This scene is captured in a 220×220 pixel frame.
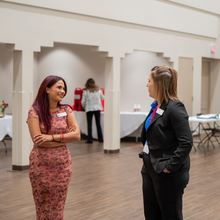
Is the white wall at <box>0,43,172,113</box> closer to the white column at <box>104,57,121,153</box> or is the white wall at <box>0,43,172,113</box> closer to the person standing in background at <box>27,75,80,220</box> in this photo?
the white column at <box>104,57,121,153</box>

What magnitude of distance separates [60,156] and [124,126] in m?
7.39

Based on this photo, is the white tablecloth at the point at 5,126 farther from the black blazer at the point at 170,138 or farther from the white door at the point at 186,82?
the black blazer at the point at 170,138

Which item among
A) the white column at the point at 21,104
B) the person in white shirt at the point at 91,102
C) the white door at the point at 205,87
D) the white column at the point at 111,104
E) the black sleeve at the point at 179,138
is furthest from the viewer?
the white door at the point at 205,87

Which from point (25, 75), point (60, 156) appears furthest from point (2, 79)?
point (60, 156)

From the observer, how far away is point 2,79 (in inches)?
425

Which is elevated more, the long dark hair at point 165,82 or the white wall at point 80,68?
the white wall at point 80,68

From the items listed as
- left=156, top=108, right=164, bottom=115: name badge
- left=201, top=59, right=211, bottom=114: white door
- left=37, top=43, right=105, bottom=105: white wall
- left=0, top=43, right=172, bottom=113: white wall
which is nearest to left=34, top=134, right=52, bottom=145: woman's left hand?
left=156, top=108, right=164, bottom=115: name badge

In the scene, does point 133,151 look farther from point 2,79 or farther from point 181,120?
point 181,120

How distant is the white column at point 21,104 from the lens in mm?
6516

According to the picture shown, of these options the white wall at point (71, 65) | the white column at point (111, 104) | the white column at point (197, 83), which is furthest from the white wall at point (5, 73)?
the white column at point (197, 83)

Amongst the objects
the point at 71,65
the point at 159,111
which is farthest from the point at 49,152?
the point at 71,65

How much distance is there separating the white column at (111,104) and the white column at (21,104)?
2.26 meters

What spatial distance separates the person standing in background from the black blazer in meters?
0.76

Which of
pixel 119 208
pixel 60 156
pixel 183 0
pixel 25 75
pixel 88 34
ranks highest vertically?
pixel 183 0
